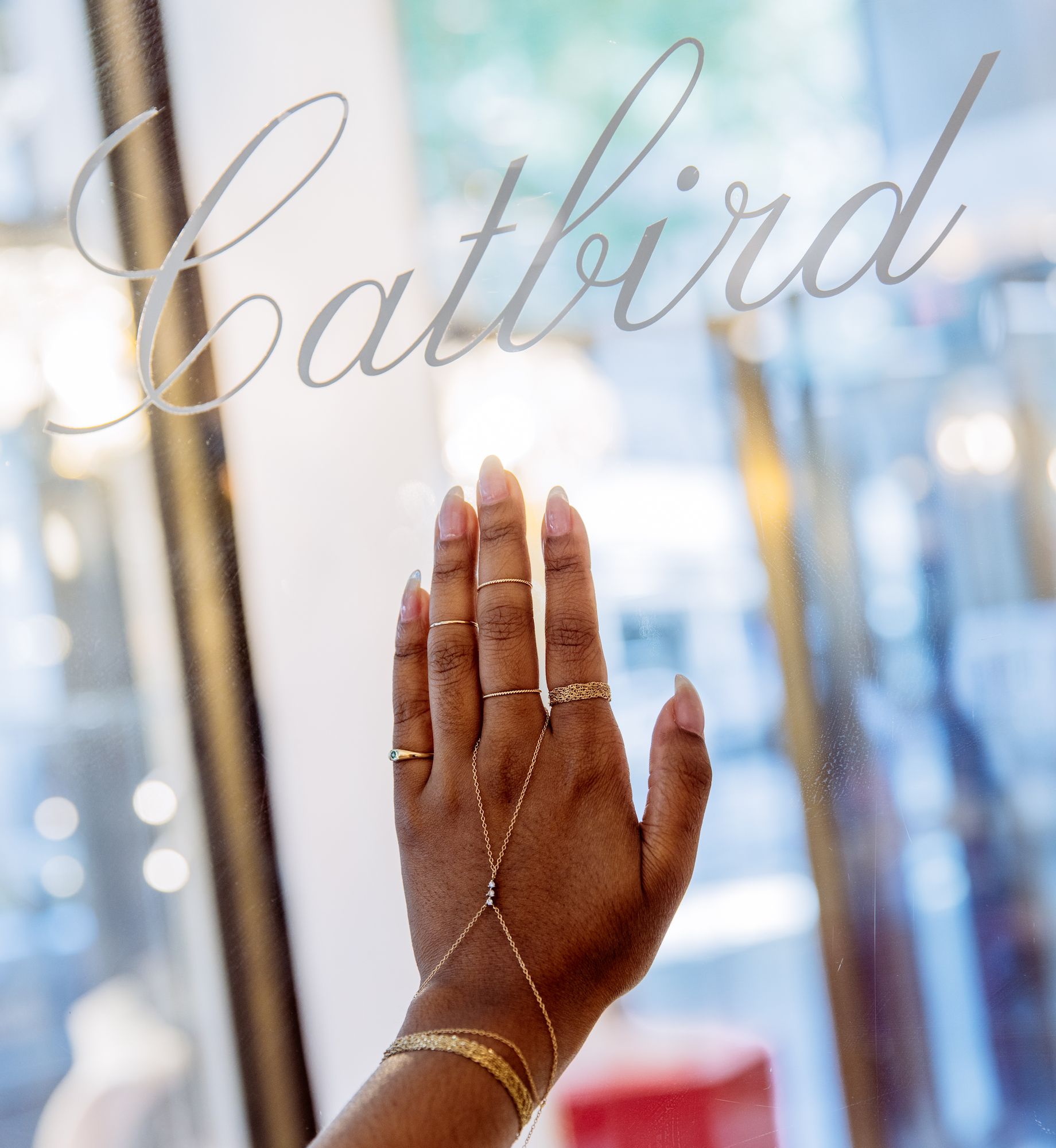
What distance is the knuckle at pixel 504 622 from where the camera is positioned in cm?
67

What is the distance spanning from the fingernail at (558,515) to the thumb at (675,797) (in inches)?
5.4

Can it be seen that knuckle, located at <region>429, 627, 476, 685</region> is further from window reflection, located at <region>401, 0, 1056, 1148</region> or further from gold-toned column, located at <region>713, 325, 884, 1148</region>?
gold-toned column, located at <region>713, 325, 884, 1148</region>

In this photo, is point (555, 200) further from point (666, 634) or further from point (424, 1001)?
point (424, 1001)

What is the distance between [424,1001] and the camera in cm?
64

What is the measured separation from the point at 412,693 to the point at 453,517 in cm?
13

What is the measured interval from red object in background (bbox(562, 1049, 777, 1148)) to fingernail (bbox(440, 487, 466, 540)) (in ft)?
1.41

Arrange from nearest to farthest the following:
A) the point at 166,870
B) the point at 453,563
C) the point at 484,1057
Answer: the point at 484,1057
the point at 453,563
the point at 166,870

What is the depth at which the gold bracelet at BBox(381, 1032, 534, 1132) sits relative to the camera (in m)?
0.60

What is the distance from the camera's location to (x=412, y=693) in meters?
0.72

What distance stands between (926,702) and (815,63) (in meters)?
0.46

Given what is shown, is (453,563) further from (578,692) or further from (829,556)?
(829,556)

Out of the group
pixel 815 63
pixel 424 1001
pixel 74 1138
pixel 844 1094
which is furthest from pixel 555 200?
pixel 74 1138

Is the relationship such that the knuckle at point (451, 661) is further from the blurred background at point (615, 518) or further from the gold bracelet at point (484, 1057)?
the gold bracelet at point (484, 1057)

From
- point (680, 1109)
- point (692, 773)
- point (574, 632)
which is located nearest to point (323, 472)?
point (574, 632)
